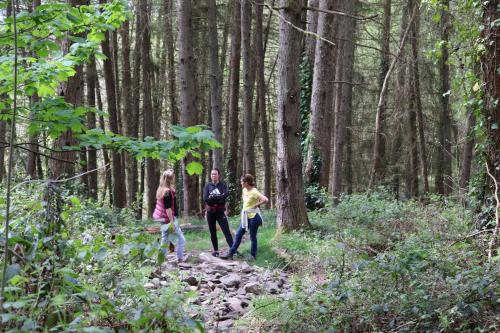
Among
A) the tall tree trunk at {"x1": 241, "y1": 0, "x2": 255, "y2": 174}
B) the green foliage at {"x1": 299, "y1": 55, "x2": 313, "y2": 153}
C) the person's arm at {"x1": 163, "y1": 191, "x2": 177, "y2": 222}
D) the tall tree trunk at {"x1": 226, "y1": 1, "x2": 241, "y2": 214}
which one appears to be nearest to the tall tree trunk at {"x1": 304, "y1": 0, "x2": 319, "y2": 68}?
the green foliage at {"x1": 299, "y1": 55, "x2": 313, "y2": 153}

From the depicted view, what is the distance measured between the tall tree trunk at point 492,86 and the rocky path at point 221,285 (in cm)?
394

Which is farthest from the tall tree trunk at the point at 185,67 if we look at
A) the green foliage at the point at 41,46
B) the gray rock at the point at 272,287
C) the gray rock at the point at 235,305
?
the green foliage at the point at 41,46

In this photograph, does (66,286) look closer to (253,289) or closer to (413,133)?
(253,289)

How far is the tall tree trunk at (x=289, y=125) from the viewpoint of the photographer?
10938 mm

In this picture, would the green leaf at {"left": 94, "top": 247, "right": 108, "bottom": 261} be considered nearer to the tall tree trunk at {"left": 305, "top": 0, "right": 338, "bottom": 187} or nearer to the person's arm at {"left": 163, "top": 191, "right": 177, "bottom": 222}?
the person's arm at {"left": 163, "top": 191, "right": 177, "bottom": 222}

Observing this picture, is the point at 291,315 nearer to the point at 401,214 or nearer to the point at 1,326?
the point at 1,326

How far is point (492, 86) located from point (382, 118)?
15674mm

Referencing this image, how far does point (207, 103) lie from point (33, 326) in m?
27.3

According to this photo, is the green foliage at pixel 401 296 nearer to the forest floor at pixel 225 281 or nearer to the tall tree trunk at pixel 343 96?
the forest floor at pixel 225 281

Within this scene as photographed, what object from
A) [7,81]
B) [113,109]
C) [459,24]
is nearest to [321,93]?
[459,24]

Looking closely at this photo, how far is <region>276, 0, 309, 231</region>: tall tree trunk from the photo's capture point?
35.9ft

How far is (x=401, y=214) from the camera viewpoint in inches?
474

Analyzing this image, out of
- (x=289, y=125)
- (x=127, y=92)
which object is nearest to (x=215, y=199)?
(x=289, y=125)

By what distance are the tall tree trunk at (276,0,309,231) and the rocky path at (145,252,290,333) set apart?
1944mm
